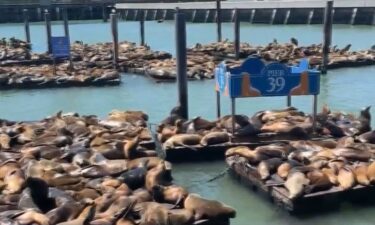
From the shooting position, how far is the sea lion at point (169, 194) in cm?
656

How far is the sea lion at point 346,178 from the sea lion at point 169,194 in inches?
72.6

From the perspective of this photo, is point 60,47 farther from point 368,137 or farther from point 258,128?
point 368,137

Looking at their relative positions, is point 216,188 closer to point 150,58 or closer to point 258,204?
point 258,204

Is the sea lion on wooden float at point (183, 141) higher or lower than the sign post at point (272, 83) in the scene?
lower

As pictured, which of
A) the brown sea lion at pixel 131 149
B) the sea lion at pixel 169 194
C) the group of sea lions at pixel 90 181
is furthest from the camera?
the brown sea lion at pixel 131 149

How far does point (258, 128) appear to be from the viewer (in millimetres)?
9422

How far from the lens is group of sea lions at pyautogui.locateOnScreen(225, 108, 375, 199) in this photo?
710cm

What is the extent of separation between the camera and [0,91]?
17.3 metres

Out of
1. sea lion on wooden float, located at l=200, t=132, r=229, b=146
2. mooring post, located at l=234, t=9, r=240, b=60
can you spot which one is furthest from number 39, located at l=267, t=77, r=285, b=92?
mooring post, located at l=234, t=9, r=240, b=60

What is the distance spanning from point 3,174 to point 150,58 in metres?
15.0

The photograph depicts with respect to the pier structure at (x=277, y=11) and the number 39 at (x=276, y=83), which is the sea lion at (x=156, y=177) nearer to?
the number 39 at (x=276, y=83)

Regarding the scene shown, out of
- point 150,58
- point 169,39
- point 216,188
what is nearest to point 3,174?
point 216,188

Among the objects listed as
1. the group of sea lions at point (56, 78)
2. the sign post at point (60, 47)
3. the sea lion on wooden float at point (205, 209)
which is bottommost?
the group of sea lions at point (56, 78)

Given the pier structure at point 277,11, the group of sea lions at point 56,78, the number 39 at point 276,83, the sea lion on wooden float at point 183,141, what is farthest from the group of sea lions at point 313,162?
the pier structure at point 277,11
